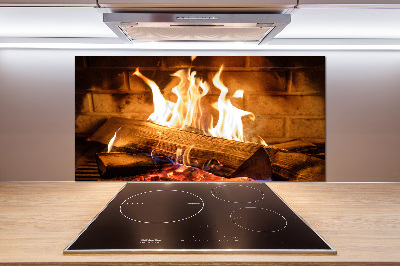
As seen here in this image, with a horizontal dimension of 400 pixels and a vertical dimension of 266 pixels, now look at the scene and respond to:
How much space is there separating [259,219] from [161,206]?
1.20 feet

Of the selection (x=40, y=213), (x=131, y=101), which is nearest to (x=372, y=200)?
(x=131, y=101)

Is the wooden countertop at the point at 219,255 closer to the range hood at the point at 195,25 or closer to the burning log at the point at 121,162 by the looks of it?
the burning log at the point at 121,162

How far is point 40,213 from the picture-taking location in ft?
3.19

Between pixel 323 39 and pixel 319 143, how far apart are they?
50cm

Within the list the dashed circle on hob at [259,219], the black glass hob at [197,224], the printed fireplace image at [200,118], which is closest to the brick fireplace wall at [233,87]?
the printed fireplace image at [200,118]

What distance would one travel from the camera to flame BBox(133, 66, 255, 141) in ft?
4.58

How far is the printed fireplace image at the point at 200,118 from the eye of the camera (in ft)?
4.56

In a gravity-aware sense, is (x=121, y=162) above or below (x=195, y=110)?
below

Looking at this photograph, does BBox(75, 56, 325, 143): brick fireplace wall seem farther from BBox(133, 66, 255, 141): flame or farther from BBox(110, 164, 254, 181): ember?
BBox(110, 164, 254, 181): ember

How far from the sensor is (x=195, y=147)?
1.42m

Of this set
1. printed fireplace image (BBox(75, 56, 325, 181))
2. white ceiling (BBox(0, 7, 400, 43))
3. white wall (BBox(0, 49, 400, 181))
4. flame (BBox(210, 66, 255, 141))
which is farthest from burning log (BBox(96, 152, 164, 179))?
white ceiling (BBox(0, 7, 400, 43))

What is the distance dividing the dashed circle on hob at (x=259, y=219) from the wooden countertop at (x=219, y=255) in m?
0.10

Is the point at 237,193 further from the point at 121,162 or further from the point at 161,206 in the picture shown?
the point at 121,162

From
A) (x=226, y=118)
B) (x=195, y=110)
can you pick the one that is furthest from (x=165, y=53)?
(x=226, y=118)
